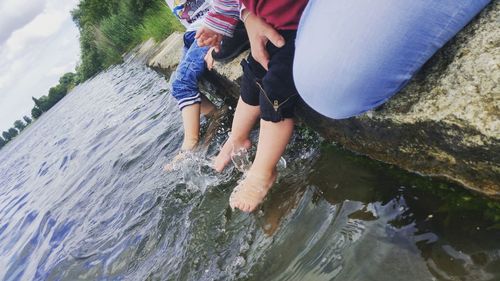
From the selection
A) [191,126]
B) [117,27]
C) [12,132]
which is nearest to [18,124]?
[12,132]

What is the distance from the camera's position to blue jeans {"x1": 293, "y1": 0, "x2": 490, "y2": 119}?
817mm

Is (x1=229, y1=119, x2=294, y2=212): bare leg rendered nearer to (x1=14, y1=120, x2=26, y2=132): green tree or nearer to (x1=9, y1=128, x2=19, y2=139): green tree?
(x1=9, y1=128, x2=19, y2=139): green tree

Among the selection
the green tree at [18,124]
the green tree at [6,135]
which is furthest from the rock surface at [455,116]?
the green tree at [18,124]

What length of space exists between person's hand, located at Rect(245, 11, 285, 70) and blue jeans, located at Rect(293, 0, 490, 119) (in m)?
0.31

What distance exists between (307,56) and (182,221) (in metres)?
1.04

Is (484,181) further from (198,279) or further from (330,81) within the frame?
(198,279)

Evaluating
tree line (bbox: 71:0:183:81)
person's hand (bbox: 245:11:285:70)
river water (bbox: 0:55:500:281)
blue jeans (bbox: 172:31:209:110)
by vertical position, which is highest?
tree line (bbox: 71:0:183:81)

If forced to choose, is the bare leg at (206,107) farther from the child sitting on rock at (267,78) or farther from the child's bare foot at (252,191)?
the child's bare foot at (252,191)

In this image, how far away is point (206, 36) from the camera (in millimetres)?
1869

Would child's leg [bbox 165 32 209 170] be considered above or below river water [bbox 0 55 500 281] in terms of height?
above

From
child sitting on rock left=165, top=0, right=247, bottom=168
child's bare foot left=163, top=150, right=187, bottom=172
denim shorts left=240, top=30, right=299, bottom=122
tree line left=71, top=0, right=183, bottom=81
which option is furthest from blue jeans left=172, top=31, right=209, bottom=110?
tree line left=71, top=0, right=183, bottom=81

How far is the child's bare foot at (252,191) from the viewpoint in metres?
1.56

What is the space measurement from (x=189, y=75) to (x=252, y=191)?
1.39m

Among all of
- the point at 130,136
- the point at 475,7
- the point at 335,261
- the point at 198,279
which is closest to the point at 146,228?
the point at 198,279
